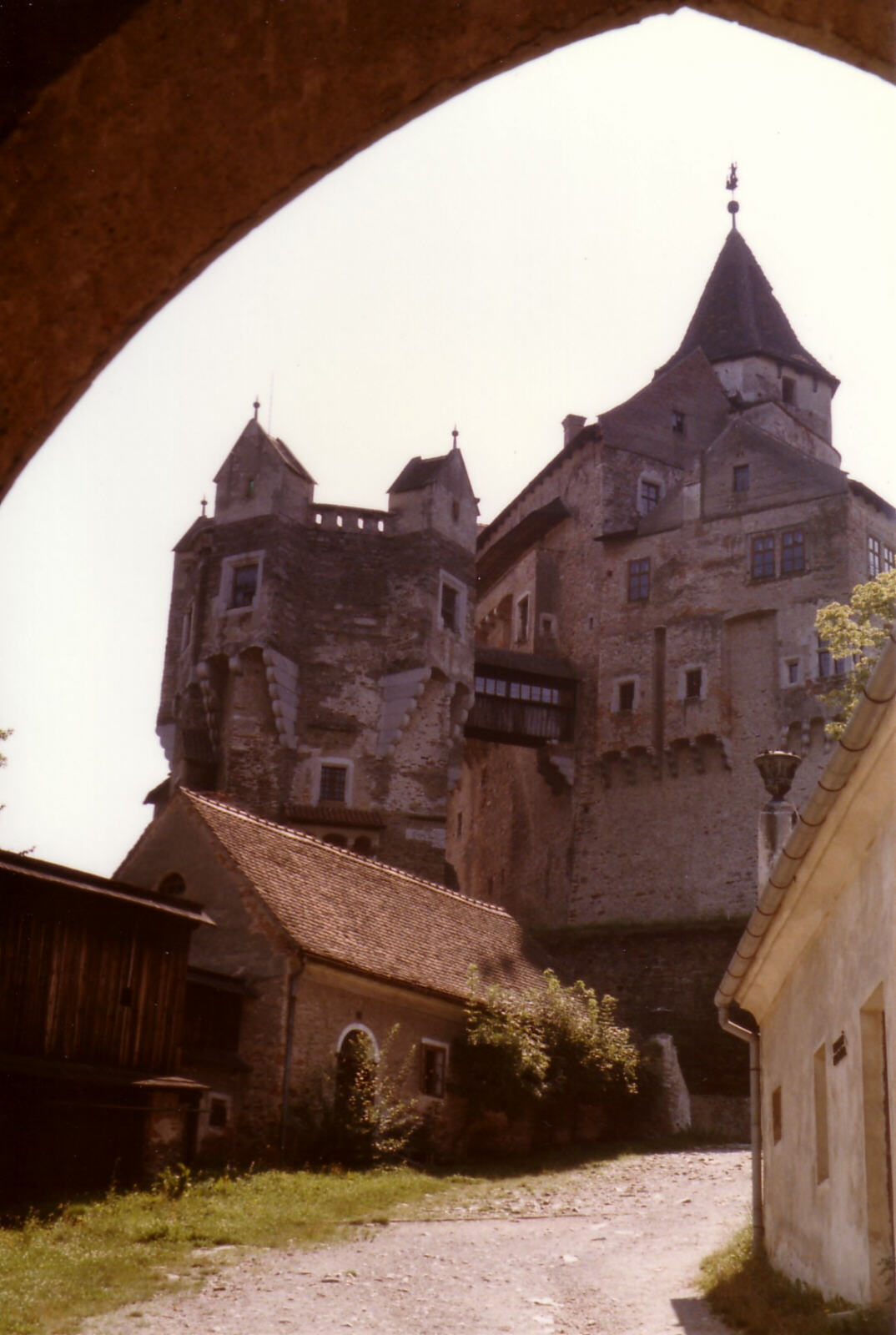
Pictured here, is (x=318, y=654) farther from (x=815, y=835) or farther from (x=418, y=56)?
(x=418, y=56)

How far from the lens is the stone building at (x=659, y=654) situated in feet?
150

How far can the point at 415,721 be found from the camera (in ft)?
142

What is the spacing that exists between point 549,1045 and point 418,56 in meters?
27.1

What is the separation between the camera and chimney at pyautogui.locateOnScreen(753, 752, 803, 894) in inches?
691

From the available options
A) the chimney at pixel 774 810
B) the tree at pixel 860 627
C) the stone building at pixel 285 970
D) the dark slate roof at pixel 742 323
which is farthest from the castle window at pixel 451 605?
the chimney at pixel 774 810

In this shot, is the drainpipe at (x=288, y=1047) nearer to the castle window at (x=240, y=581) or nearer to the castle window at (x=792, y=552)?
the castle window at (x=240, y=581)

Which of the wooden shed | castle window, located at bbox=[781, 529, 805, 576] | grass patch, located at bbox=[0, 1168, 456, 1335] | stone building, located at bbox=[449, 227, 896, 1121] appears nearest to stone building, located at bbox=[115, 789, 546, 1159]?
the wooden shed

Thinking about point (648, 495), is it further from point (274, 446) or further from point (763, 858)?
point (763, 858)

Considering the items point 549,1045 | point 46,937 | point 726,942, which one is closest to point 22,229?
point 46,937

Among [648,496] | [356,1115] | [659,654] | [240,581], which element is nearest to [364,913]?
[356,1115]

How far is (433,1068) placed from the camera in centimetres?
2744

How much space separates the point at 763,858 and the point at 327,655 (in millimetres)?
27027

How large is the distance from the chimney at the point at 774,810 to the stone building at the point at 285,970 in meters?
9.27

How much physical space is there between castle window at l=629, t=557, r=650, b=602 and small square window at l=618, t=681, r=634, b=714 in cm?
268
